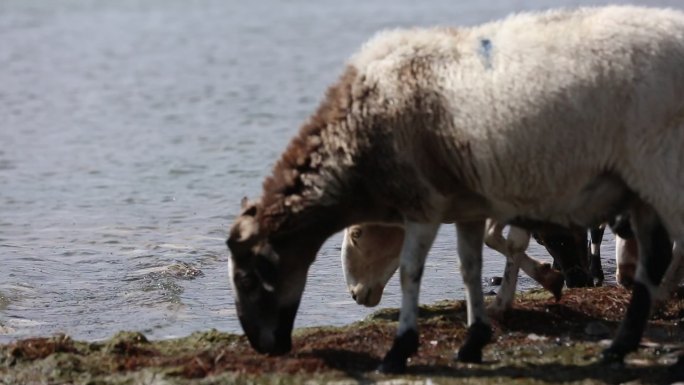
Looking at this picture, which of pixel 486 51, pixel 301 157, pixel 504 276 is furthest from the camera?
pixel 504 276

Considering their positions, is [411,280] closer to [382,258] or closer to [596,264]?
[382,258]

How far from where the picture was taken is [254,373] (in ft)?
27.4

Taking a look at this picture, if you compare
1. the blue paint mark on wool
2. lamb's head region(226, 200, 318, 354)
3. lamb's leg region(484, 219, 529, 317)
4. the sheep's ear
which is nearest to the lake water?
lamb's leg region(484, 219, 529, 317)

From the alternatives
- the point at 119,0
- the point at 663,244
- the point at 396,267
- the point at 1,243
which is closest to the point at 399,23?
the point at 119,0

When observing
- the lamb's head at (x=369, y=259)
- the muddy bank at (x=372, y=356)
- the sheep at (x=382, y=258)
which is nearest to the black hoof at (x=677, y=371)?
the muddy bank at (x=372, y=356)

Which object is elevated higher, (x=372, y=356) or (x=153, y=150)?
(x=372, y=356)

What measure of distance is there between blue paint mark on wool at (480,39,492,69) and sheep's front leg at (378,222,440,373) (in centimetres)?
95

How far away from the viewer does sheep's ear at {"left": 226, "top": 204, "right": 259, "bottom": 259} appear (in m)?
8.64

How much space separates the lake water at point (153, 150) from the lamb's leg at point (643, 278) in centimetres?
246

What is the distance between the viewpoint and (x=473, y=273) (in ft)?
Answer: 29.1

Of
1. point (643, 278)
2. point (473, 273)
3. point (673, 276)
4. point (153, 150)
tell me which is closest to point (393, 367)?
point (473, 273)

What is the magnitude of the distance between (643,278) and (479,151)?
1.25 meters

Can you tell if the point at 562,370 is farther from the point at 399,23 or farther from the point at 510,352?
the point at 399,23

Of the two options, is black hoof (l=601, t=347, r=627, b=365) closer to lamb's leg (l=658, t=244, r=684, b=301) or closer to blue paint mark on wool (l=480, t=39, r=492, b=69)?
lamb's leg (l=658, t=244, r=684, b=301)
